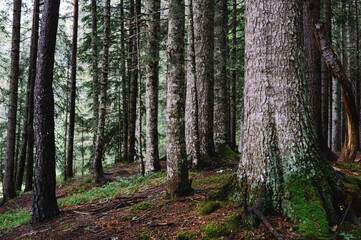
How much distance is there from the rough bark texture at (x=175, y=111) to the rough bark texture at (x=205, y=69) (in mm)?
3600

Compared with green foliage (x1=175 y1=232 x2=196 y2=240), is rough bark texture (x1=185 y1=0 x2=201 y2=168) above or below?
above

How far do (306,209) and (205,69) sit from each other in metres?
6.39

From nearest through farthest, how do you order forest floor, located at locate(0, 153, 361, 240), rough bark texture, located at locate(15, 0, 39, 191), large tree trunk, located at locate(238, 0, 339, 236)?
forest floor, located at locate(0, 153, 361, 240) → large tree trunk, located at locate(238, 0, 339, 236) → rough bark texture, located at locate(15, 0, 39, 191)

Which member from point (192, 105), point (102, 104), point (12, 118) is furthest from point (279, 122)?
point (12, 118)

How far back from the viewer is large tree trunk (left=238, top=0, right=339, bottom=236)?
3273 mm

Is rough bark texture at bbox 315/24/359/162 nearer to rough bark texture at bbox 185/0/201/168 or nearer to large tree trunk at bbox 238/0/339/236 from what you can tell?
large tree trunk at bbox 238/0/339/236

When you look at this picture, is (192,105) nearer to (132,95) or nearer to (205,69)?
(205,69)

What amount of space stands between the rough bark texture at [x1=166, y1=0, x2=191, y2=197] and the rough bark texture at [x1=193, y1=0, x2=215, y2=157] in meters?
3.60

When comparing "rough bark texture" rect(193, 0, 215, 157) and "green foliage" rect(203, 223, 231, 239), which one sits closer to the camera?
"green foliage" rect(203, 223, 231, 239)

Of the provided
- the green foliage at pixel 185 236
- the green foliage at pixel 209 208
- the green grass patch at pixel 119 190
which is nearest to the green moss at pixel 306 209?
the green foliage at pixel 209 208

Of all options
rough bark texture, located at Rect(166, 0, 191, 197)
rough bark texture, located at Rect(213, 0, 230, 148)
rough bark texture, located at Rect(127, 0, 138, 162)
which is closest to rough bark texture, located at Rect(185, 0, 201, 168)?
rough bark texture, located at Rect(166, 0, 191, 197)

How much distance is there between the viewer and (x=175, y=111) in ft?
15.9

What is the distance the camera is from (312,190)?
314 cm

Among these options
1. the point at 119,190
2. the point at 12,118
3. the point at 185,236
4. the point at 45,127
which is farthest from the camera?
the point at 12,118
